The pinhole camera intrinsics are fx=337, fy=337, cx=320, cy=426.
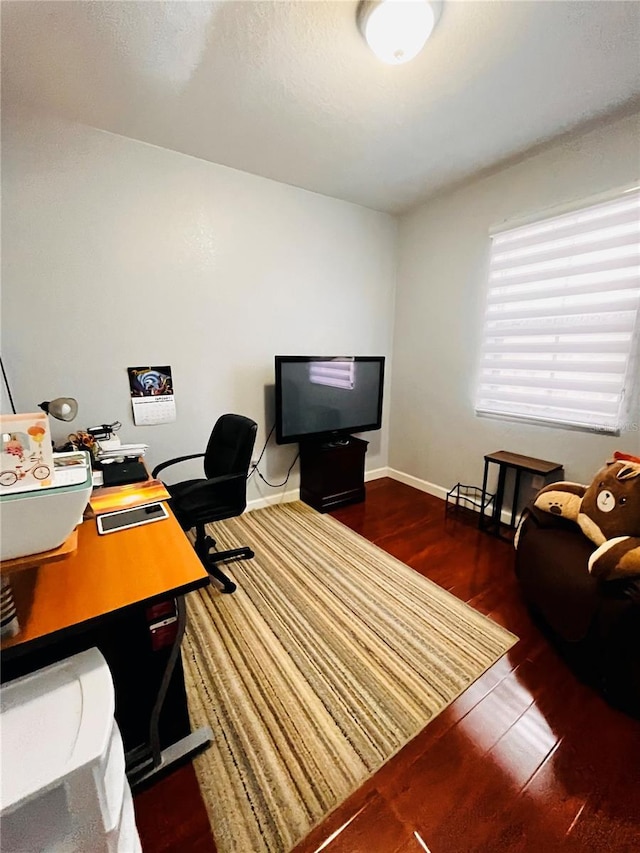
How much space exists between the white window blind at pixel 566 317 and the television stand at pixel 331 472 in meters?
1.24

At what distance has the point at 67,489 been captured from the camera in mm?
764

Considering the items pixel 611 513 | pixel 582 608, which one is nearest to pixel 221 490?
pixel 582 608

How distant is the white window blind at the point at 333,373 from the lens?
2.79m

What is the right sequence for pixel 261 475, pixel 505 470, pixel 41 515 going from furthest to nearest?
pixel 261 475, pixel 505 470, pixel 41 515

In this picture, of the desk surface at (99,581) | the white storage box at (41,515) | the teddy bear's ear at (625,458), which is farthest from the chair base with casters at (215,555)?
the teddy bear's ear at (625,458)

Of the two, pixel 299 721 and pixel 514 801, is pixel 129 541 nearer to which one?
pixel 299 721

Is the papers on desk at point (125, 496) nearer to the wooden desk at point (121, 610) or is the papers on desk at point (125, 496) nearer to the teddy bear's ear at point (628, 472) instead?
the wooden desk at point (121, 610)

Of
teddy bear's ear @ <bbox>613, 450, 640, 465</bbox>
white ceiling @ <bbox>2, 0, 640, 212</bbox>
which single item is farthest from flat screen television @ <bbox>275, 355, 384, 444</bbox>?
teddy bear's ear @ <bbox>613, 450, 640, 465</bbox>

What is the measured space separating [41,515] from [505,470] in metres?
2.82

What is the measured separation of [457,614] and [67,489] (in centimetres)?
192

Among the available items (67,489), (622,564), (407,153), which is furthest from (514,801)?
(407,153)

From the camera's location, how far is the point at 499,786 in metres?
1.12

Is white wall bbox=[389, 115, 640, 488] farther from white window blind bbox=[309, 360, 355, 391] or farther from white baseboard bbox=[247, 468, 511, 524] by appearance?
white window blind bbox=[309, 360, 355, 391]

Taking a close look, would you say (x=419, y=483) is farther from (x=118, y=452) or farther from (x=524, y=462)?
(x=118, y=452)
